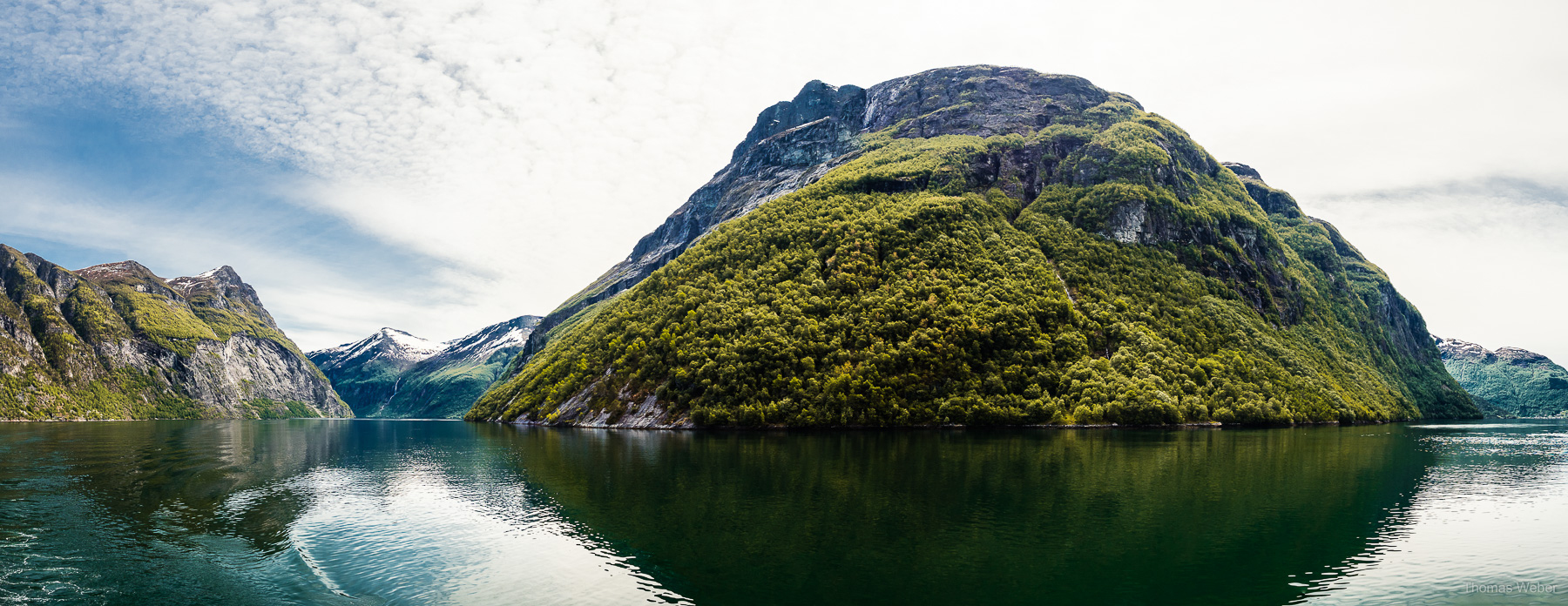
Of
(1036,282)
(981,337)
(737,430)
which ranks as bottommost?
(737,430)

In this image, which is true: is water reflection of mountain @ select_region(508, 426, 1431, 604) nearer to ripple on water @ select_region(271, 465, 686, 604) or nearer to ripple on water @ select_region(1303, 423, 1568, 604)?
ripple on water @ select_region(1303, 423, 1568, 604)

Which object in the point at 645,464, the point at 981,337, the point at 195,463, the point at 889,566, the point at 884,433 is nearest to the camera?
A: the point at 889,566

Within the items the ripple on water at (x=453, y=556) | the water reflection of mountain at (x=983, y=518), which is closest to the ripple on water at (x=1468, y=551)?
the water reflection of mountain at (x=983, y=518)

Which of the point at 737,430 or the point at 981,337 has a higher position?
the point at 981,337

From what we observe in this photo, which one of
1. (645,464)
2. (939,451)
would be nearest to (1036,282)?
(939,451)

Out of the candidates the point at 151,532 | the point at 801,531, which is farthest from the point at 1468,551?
the point at 151,532

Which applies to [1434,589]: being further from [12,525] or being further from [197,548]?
[12,525]

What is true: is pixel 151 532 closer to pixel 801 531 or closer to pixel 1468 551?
pixel 801 531
